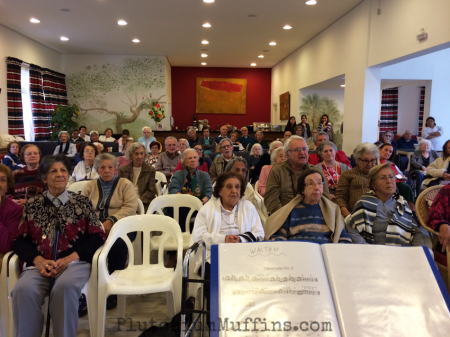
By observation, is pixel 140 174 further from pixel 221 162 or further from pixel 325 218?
pixel 325 218

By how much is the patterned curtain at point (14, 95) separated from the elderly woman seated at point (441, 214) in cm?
851

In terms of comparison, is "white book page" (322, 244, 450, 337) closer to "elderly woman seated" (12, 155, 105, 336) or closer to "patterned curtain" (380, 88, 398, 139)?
"elderly woman seated" (12, 155, 105, 336)

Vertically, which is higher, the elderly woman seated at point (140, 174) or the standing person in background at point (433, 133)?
the standing person in background at point (433, 133)

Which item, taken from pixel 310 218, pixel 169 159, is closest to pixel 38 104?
pixel 169 159

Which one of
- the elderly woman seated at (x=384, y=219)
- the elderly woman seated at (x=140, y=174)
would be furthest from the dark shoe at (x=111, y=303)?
the elderly woman seated at (x=384, y=219)

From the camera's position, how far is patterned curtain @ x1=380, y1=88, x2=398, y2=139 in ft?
39.7

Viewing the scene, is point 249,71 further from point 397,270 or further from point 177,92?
point 397,270

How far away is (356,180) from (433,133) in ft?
19.2

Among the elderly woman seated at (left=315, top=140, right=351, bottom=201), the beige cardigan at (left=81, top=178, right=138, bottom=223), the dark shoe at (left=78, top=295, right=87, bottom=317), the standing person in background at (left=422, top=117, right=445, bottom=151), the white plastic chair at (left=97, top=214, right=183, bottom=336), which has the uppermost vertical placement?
the standing person in background at (left=422, top=117, right=445, bottom=151)

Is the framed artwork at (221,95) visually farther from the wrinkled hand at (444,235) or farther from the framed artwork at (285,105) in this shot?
the wrinkled hand at (444,235)

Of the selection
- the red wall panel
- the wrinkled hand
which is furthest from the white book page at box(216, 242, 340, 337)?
the red wall panel

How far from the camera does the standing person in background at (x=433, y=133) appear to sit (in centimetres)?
768

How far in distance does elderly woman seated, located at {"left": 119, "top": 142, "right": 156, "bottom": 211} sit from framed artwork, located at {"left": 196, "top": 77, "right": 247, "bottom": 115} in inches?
402

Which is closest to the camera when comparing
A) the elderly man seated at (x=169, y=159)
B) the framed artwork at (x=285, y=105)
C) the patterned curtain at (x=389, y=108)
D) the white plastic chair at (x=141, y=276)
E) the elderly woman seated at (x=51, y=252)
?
the elderly woman seated at (x=51, y=252)
